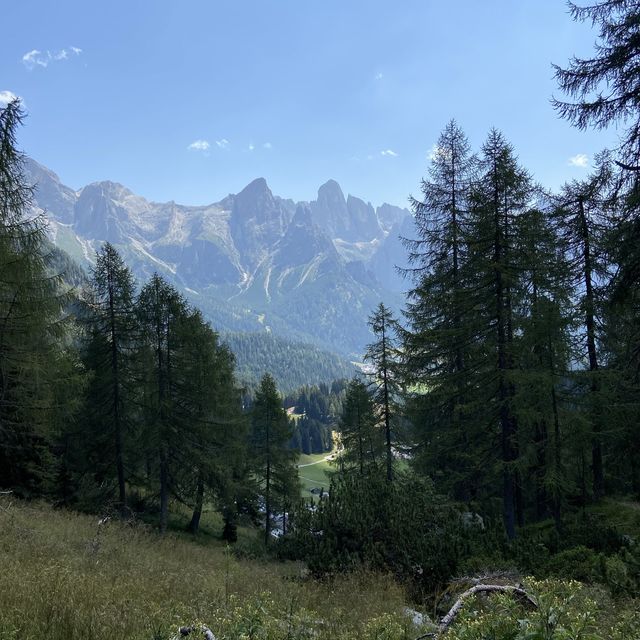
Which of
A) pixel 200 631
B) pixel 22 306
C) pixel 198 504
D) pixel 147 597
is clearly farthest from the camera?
pixel 198 504

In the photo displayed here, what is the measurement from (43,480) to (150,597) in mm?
17227

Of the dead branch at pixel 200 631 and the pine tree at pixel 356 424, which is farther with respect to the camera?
the pine tree at pixel 356 424

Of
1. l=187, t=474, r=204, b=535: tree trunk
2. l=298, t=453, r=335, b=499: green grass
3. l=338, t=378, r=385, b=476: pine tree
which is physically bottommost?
l=298, t=453, r=335, b=499: green grass

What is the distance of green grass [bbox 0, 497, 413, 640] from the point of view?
143 inches

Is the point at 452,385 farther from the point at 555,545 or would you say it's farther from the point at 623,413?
the point at 555,545

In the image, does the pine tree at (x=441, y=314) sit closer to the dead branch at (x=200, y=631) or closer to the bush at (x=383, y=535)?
the bush at (x=383, y=535)

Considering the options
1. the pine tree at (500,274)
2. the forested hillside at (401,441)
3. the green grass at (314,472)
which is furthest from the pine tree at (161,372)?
the green grass at (314,472)

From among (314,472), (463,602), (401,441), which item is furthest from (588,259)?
(314,472)

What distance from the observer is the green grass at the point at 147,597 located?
11.9 feet

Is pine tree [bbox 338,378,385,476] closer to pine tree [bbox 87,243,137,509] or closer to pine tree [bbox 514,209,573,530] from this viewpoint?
pine tree [bbox 87,243,137,509]

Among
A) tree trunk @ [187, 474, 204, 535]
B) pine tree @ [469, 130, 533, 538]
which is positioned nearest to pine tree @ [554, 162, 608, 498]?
pine tree @ [469, 130, 533, 538]

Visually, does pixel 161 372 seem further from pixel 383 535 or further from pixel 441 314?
pixel 383 535

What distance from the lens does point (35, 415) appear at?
16.1 m

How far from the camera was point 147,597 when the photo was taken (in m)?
5.05
